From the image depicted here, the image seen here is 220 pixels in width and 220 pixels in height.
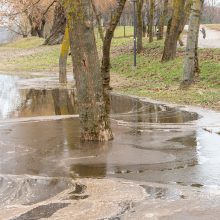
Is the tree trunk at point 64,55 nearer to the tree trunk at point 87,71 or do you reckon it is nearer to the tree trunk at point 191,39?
the tree trunk at point 191,39

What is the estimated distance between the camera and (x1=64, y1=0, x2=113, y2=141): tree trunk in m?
9.05

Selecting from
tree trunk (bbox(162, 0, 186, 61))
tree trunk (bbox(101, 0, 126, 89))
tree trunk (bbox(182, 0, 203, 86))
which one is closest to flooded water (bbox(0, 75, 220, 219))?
tree trunk (bbox(101, 0, 126, 89))

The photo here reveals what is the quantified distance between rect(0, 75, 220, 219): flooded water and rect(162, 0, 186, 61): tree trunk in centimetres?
1144

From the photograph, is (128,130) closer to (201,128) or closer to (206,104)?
(201,128)

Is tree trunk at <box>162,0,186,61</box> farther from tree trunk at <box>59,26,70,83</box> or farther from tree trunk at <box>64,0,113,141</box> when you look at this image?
tree trunk at <box>64,0,113,141</box>

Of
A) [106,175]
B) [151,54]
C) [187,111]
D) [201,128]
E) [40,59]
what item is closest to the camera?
[106,175]

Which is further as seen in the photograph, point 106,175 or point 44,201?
point 106,175

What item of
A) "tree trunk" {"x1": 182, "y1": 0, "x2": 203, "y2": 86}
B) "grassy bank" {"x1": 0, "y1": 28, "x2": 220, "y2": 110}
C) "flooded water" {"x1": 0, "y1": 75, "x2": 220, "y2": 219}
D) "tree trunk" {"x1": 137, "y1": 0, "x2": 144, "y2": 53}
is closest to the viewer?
"flooded water" {"x1": 0, "y1": 75, "x2": 220, "y2": 219}

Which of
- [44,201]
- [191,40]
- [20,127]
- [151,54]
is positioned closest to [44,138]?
[20,127]

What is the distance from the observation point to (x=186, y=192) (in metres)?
6.53

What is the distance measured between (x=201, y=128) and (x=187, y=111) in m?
2.62

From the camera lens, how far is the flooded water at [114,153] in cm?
699

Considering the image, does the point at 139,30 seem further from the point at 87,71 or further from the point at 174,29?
the point at 87,71

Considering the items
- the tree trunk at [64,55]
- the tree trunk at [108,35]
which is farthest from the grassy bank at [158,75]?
the tree trunk at [108,35]
